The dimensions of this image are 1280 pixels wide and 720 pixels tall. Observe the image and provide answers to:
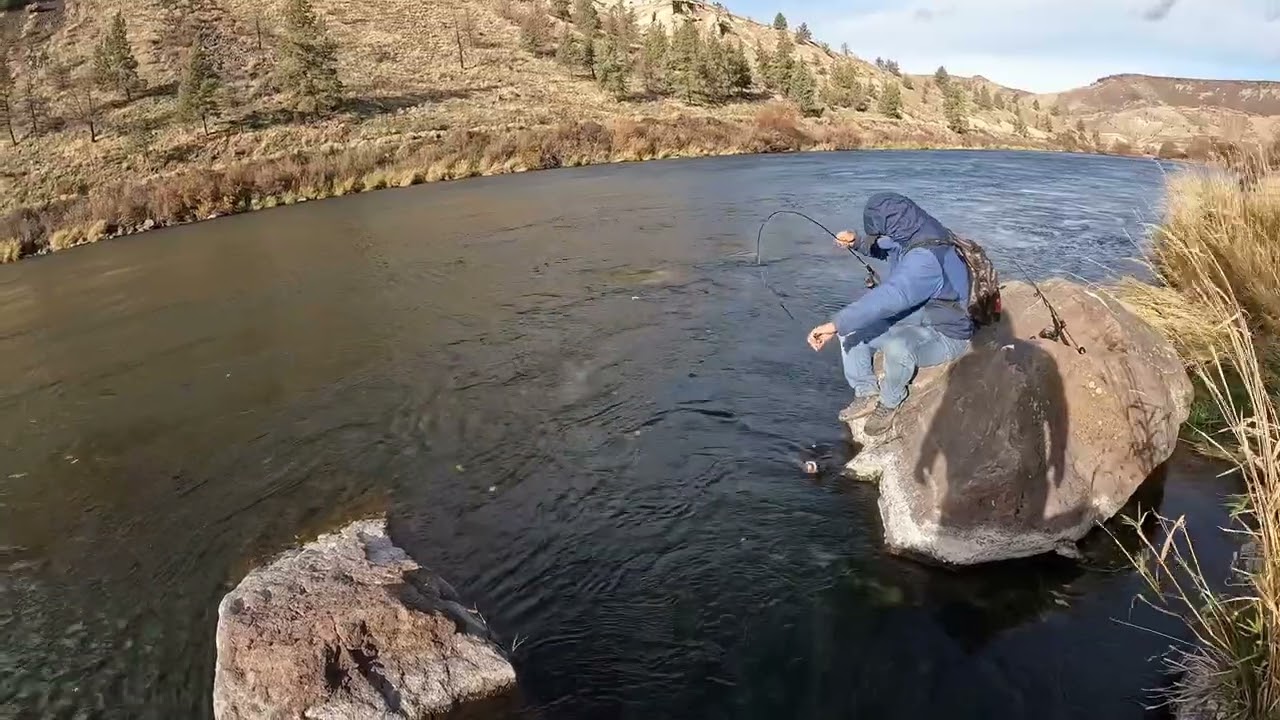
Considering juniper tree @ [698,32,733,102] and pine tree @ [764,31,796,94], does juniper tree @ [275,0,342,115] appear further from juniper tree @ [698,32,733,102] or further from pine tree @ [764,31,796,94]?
pine tree @ [764,31,796,94]

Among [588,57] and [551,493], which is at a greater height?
[551,493]

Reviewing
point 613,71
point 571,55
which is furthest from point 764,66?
point 613,71

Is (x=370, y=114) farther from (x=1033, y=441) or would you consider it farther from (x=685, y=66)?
(x=1033, y=441)

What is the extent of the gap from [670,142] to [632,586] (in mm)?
40505

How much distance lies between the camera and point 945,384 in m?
6.41

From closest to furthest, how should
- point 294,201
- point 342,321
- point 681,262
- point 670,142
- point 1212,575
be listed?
point 1212,575
point 342,321
point 681,262
point 294,201
point 670,142

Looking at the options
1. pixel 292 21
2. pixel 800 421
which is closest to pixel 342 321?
pixel 800 421

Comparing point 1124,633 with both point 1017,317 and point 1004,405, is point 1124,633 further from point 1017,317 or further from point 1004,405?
point 1017,317

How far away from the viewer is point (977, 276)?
6.39 metres

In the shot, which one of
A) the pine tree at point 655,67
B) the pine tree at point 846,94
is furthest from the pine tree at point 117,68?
the pine tree at point 846,94

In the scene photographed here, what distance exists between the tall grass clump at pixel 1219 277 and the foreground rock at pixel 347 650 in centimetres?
652

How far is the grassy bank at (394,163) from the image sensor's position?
27750 millimetres

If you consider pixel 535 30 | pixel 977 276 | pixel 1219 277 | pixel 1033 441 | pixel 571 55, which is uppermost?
pixel 977 276

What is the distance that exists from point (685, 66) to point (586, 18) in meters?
24.0
